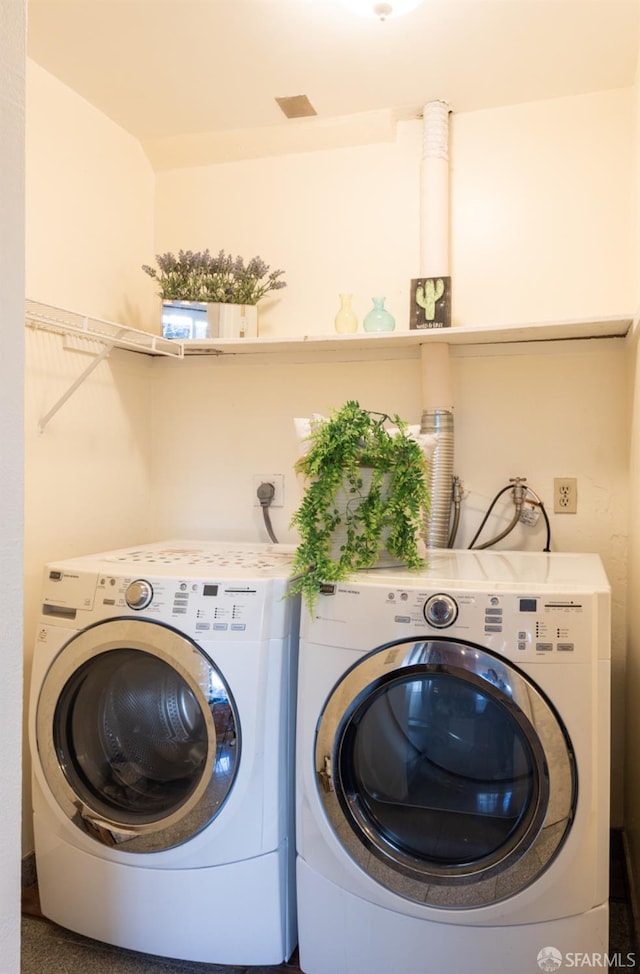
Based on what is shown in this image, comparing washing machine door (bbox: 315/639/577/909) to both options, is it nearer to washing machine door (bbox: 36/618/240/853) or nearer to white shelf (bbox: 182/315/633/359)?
washing machine door (bbox: 36/618/240/853)

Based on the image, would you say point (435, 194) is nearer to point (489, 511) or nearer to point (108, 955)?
point (489, 511)

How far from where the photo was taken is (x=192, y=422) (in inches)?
98.5

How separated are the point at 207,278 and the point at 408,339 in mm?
709

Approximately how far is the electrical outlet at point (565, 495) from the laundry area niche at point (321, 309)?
2 centimetres

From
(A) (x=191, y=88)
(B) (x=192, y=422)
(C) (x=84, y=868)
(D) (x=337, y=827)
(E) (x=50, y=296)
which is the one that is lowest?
(C) (x=84, y=868)

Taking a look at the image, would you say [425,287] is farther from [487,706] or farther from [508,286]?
[487,706]

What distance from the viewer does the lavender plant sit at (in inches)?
87.7

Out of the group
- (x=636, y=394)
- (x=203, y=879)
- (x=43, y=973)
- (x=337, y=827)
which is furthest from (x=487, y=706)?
(x=43, y=973)

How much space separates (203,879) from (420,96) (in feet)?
7.48

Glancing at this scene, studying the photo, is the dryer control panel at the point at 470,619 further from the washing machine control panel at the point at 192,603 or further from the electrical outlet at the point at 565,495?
the electrical outlet at the point at 565,495

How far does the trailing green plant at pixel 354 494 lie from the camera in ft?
5.06

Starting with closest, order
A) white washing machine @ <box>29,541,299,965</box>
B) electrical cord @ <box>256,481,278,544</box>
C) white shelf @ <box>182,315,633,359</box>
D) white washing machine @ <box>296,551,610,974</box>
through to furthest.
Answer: white washing machine @ <box>296,551,610,974</box> → white washing machine @ <box>29,541,299,965</box> → white shelf @ <box>182,315,633,359</box> → electrical cord @ <box>256,481,278,544</box>

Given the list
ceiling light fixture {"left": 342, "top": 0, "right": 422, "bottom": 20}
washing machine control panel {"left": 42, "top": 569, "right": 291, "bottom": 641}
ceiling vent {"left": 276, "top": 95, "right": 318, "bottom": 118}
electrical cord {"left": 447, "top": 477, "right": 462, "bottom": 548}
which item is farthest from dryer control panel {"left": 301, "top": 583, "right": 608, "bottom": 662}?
ceiling vent {"left": 276, "top": 95, "right": 318, "bottom": 118}

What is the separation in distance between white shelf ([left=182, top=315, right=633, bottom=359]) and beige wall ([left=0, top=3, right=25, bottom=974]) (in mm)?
1359
